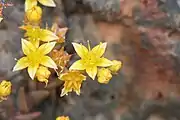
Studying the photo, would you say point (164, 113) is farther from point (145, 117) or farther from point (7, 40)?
point (7, 40)

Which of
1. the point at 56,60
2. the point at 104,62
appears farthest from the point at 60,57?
the point at 104,62

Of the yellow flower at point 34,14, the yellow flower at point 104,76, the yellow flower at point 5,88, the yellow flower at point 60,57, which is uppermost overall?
the yellow flower at point 34,14

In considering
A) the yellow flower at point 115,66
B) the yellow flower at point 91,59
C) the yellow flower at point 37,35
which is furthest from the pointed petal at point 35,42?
the yellow flower at point 115,66

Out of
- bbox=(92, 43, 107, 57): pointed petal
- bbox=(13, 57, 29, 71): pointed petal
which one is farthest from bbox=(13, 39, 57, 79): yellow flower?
bbox=(92, 43, 107, 57): pointed petal

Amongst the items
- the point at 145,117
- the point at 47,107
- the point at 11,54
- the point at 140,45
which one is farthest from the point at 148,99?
the point at 11,54

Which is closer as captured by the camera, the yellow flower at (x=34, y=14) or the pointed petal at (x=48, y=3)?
the yellow flower at (x=34, y=14)

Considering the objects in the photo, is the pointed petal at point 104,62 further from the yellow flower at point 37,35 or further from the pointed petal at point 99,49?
the yellow flower at point 37,35

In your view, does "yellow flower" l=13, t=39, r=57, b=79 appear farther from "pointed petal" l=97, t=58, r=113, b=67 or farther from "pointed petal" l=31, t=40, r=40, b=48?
"pointed petal" l=97, t=58, r=113, b=67
